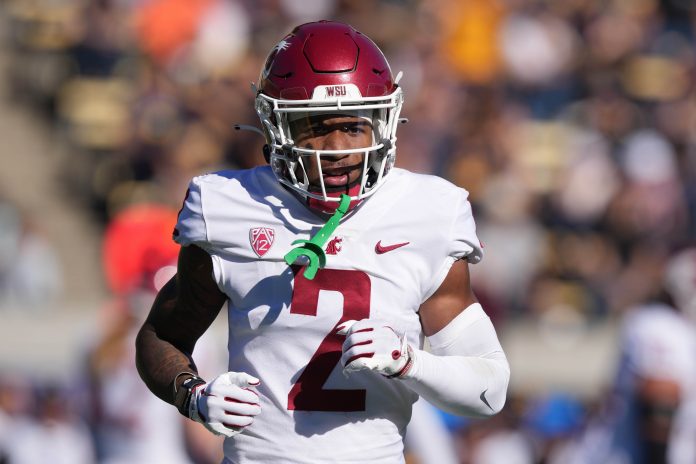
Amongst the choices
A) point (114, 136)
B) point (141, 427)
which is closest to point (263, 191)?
point (141, 427)

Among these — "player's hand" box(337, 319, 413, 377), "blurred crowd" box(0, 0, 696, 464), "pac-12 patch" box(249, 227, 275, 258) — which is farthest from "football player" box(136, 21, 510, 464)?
"blurred crowd" box(0, 0, 696, 464)

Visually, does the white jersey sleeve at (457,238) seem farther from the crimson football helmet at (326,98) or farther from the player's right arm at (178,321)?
the player's right arm at (178,321)

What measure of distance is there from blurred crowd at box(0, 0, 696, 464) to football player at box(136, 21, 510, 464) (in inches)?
195

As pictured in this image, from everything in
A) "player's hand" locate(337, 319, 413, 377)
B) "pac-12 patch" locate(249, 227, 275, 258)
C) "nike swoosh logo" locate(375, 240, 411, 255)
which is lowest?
"player's hand" locate(337, 319, 413, 377)

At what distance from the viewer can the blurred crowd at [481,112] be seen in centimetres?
925

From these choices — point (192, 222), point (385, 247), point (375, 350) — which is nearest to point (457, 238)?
point (385, 247)

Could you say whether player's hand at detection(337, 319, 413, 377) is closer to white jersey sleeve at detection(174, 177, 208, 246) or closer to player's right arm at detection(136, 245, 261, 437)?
player's right arm at detection(136, 245, 261, 437)

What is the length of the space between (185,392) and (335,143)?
2.09 feet

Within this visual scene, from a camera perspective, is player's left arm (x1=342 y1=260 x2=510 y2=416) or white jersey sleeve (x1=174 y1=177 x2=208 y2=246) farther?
white jersey sleeve (x1=174 y1=177 x2=208 y2=246)

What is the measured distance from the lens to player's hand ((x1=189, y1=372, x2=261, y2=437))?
2840 mm

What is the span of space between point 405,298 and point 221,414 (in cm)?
50

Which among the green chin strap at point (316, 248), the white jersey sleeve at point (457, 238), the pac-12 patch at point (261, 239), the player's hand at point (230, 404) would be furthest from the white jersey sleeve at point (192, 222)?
the white jersey sleeve at point (457, 238)

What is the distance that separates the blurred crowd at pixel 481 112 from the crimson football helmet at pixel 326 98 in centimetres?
499

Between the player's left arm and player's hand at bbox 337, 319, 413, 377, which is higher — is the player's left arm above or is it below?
below
